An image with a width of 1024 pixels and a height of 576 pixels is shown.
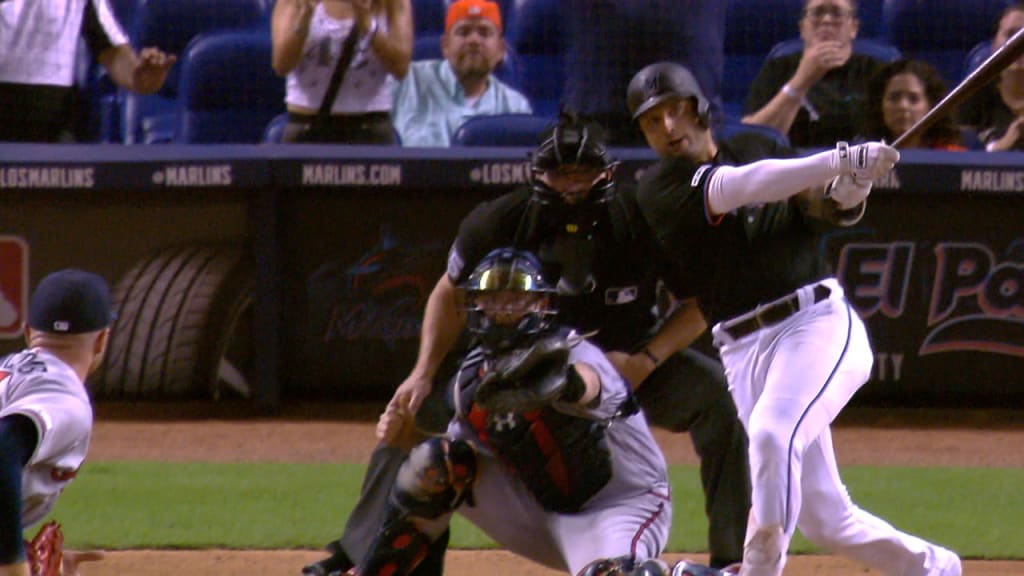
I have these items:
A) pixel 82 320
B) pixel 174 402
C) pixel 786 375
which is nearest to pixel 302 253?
pixel 174 402

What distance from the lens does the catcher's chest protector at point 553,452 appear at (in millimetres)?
4414

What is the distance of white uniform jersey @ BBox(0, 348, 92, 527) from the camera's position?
3262 millimetres

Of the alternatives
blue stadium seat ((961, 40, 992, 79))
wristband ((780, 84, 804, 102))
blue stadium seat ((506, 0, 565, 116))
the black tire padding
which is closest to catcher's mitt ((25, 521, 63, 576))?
the black tire padding

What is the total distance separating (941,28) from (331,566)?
5.61 metres

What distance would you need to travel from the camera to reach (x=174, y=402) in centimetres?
834

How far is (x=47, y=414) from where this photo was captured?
3260 millimetres

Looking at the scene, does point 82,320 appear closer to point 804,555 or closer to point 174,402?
point 804,555

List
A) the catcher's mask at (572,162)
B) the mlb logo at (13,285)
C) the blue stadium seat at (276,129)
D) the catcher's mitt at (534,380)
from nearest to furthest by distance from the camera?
the catcher's mitt at (534,380), the catcher's mask at (572,162), the mlb logo at (13,285), the blue stadium seat at (276,129)

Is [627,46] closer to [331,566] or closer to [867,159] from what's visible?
[331,566]

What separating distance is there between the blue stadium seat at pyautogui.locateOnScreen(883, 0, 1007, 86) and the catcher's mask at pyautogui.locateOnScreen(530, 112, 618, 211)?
181 inches

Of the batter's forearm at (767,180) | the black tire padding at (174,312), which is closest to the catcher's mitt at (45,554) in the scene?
the batter's forearm at (767,180)

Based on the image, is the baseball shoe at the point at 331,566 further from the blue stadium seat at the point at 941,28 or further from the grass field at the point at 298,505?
the blue stadium seat at the point at 941,28

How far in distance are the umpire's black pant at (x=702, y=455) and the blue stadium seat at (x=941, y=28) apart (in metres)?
4.52

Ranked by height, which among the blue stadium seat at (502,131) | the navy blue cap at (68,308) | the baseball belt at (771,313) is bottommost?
the baseball belt at (771,313)
